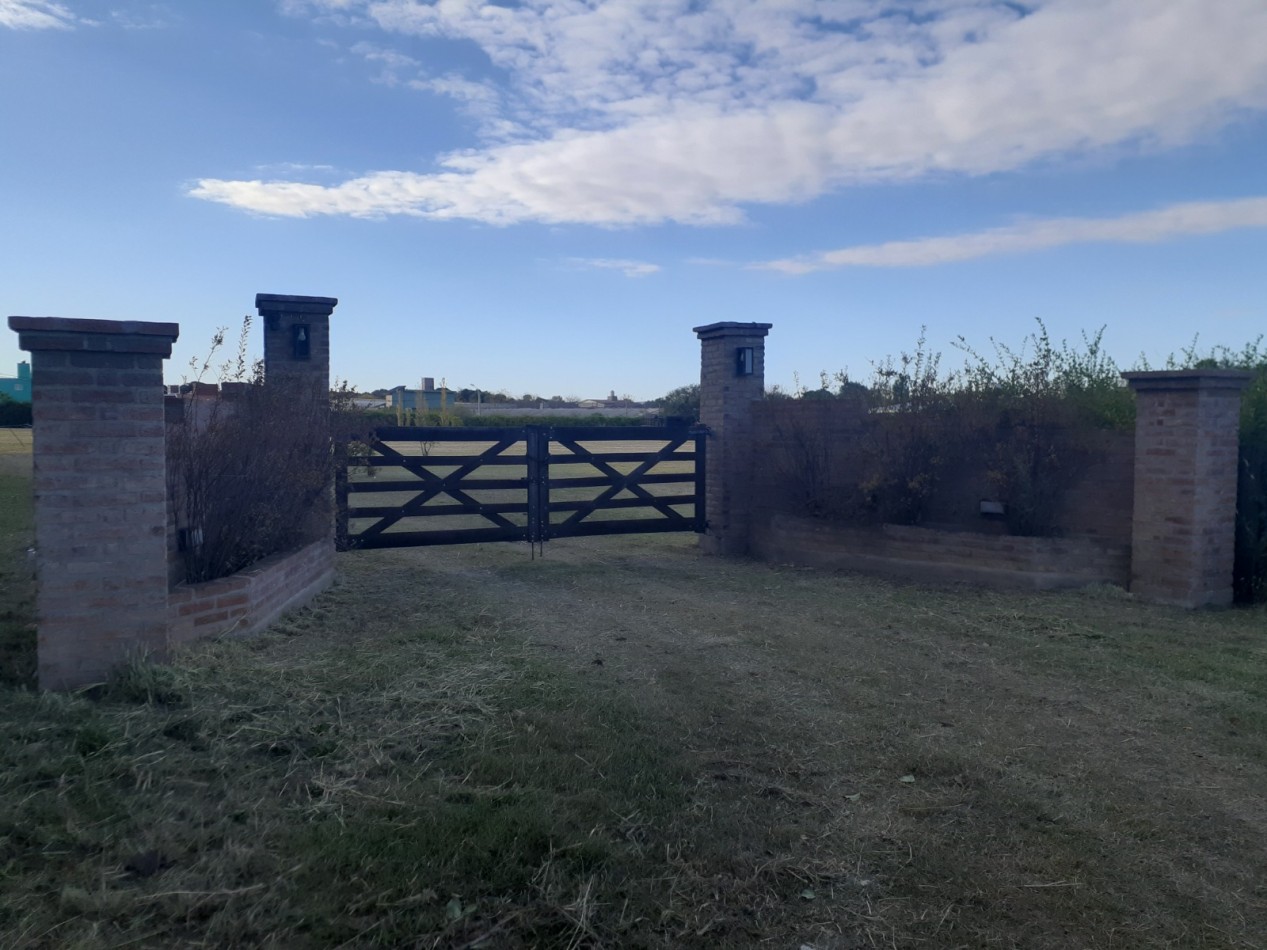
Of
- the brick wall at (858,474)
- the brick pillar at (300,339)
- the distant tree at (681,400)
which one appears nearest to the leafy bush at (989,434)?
the brick wall at (858,474)

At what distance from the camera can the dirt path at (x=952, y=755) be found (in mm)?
3404

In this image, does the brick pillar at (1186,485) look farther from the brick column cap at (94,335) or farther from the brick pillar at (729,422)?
the brick column cap at (94,335)

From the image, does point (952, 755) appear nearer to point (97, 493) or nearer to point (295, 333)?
point (97, 493)

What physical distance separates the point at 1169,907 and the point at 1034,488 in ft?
22.7

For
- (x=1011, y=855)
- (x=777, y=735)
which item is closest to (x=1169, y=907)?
(x=1011, y=855)

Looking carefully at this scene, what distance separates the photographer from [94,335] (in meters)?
5.30

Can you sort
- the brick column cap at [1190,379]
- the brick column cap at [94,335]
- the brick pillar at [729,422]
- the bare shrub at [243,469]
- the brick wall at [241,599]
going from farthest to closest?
the brick pillar at [729,422] → the brick column cap at [1190,379] → the bare shrub at [243,469] → the brick wall at [241,599] → the brick column cap at [94,335]

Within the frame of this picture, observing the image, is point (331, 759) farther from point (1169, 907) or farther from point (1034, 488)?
point (1034, 488)

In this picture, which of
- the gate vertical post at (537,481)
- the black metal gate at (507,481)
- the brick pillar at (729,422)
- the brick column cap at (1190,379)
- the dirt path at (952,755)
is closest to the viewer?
the dirt path at (952,755)

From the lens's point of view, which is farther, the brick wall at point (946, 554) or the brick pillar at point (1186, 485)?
the brick wall at point (946, 554)

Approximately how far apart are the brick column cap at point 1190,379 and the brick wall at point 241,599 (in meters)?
7.56

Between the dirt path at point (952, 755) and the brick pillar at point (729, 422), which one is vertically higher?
the brick pillar at point (729, 422)

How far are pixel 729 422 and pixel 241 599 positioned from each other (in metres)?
7.15

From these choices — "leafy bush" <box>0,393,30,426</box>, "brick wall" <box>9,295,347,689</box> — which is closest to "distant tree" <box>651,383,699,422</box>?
"leafy bush" <box>0,393,30,426</box>
